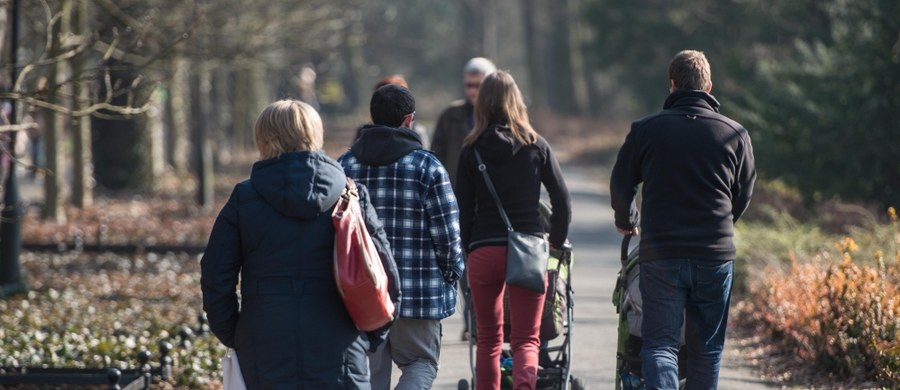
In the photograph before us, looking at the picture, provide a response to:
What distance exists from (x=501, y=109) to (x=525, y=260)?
0.78 m

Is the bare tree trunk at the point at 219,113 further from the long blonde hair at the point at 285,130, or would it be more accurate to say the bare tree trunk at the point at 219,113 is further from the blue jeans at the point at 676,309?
the long blonde hair at the point at 285,130

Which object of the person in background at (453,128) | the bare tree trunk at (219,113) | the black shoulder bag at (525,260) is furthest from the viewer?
the bare tree trunk at (219,113)

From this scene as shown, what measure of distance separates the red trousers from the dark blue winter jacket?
2001mm

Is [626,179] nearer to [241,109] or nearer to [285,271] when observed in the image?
[285,271]

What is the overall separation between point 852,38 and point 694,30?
66.0ft

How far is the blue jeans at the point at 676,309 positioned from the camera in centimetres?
580

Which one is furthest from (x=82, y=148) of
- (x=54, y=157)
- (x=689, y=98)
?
(x=689, y=98)

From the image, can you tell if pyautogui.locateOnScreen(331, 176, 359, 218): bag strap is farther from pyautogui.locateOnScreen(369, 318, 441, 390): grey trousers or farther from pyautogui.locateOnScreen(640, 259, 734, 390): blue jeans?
pyautogui.locateOnScreen(640, 259, 734, 390): blue jeans

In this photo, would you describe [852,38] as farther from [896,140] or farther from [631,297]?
[631,297]

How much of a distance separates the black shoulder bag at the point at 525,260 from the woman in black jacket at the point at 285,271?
6.23 feet

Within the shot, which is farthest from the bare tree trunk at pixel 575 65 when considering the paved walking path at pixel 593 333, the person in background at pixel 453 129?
the person in background at pixel 453 129

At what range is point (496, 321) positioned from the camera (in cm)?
670

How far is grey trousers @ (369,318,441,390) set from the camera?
5801mm

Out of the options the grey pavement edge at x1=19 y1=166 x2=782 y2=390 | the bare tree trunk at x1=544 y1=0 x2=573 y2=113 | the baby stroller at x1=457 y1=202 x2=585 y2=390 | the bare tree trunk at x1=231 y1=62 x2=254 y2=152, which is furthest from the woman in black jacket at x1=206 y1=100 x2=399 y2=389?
the bare tree trunk at x1=544 y1=0 x2=573 y2=113
